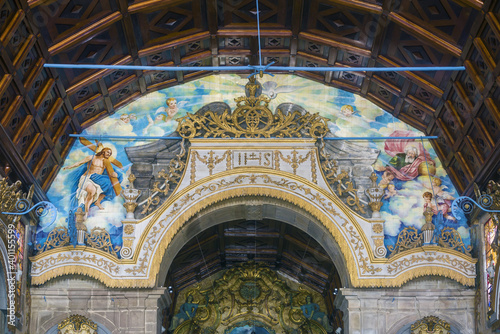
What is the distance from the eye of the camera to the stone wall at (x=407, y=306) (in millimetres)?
16156

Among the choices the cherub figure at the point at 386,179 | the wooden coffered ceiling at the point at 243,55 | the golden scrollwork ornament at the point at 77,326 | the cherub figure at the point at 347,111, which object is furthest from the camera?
the cherub figure at the point at 347,111

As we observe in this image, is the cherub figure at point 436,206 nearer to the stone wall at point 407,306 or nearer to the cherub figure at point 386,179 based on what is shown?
the cherub figure at point 386,179

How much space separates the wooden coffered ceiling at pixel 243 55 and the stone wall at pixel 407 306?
91.2 inches

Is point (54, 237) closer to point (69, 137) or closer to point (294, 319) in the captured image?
point (69, 137)

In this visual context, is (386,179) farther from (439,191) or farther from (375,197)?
(439,191)

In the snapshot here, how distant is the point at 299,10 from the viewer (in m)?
15.7

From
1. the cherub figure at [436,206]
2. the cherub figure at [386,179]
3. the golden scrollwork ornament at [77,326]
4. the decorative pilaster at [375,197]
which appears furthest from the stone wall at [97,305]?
the cherub figure at [436,206]

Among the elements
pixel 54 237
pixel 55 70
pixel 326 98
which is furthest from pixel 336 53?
pixel 54 237

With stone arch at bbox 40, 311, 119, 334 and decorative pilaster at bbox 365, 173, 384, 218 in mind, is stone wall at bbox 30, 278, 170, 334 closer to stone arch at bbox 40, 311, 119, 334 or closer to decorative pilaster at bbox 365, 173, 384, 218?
stone arch at bbox 40, 311, 119, 334

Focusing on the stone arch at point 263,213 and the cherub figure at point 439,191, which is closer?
the stone arch at point 263,213

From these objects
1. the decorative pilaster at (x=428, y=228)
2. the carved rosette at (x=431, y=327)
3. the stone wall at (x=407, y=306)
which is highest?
the decorative pilaster at (x=428, y=228)

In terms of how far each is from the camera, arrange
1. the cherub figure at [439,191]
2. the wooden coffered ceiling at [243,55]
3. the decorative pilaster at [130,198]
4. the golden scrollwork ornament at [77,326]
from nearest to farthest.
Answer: the wooden coffered ceiling at [243,55]
the golden scrollwork ornament at [77,326]
the decorative pilaster at [130,198]
the cherub figure at [439,191]

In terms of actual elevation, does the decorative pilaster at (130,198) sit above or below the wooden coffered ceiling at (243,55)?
below

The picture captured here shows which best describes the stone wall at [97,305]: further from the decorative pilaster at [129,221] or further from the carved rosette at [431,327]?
the carved rosette at [431,327]
